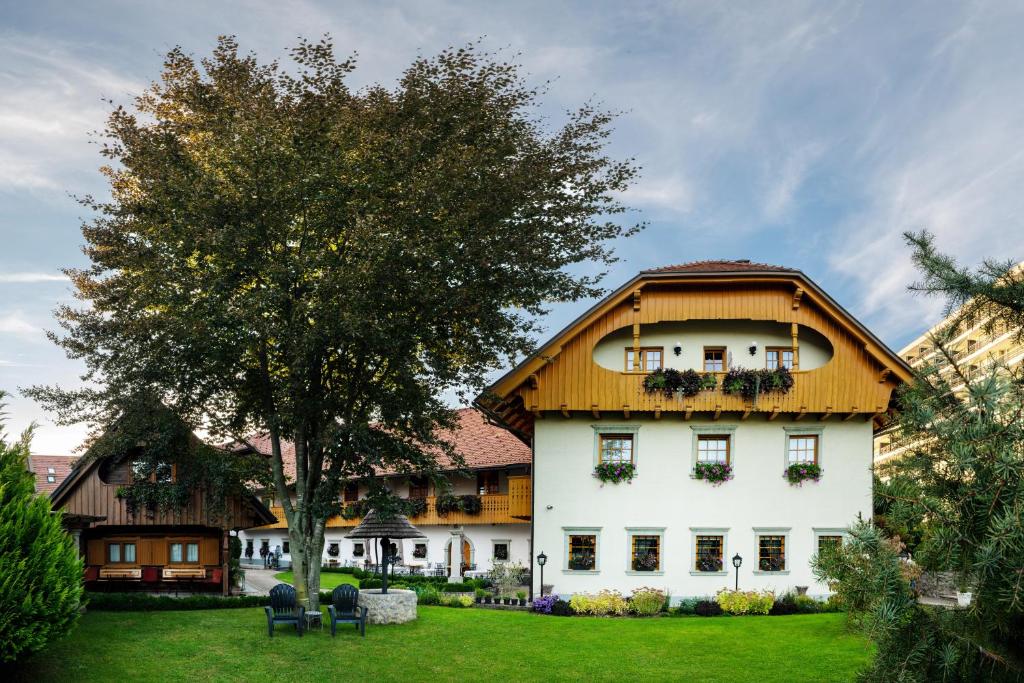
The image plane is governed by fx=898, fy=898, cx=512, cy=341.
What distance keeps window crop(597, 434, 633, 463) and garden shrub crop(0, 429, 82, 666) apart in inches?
673

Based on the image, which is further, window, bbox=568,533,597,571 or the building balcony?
the building balcony

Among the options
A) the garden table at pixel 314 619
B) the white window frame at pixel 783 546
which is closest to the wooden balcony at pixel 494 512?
the white window frame at pixel 783 546

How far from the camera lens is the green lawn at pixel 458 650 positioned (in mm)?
17250

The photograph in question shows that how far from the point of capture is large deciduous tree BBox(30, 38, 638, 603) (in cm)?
2042

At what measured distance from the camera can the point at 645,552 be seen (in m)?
28.3

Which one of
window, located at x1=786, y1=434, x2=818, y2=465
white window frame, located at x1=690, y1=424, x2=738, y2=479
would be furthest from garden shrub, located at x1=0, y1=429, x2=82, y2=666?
window, located at x1=786, y1=434, x2=818, y2=465

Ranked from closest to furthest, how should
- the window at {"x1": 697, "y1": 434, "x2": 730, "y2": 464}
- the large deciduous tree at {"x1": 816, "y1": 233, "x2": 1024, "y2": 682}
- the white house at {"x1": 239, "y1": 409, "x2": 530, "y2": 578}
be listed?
the large deciduous tree at {"x1": 816, "y1": 233, "x2": 1024, "y2": 682}
the window at {"x1": 697, "y1": 434, "x2": 730, "y2": 464}
the white house at {"x1": 239, "y1": 409, "x2": 530, "y2": 578}

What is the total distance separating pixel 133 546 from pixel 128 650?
36.4 ft

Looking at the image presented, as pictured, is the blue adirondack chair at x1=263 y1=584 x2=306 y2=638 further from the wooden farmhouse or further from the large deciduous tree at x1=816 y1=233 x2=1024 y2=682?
the large deciduous tree at x1=816 y1=233 x2=1024 y2=682

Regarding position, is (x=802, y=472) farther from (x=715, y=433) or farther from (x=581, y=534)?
(x=581, y=534)

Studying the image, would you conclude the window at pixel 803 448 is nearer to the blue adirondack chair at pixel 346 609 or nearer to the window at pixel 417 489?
the blue adirondack chair at pixel 346 609

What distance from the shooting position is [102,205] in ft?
76.6

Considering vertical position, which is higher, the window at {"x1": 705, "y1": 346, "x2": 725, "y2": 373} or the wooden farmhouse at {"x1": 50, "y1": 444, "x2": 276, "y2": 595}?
the window at {"x1": 705, "y1": 346, "x2": 725, "y2": 373}

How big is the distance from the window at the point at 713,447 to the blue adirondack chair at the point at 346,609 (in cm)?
1228
